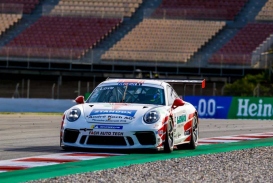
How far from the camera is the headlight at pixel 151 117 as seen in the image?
45.9 ft

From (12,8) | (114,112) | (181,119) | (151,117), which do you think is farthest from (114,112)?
(12,8)

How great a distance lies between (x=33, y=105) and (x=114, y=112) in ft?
88.8

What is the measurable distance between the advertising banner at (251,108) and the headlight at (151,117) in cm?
2298

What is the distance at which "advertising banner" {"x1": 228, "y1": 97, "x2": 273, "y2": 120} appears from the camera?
121 feet

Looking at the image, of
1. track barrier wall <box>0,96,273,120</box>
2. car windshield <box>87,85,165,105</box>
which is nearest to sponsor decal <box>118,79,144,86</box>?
car windshield <box>87,85,165,105</box>

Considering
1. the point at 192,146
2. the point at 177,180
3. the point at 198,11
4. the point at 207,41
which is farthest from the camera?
the point at 198,11

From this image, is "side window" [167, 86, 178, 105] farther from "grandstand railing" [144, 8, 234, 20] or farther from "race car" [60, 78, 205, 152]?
"grandstand railing" [144, 8, 234, 20]

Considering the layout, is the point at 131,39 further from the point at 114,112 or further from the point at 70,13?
the point at 114,112

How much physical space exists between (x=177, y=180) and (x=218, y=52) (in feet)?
124

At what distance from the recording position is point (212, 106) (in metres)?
37.8

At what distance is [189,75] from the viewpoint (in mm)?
46281

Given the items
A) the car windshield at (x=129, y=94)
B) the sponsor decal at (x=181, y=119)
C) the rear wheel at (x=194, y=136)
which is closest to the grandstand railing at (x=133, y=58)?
the rear wheel at (x=194, y=136)

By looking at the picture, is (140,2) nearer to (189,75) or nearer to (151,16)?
(151,16)

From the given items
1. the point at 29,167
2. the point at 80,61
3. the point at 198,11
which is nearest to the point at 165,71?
the point at 80,61
